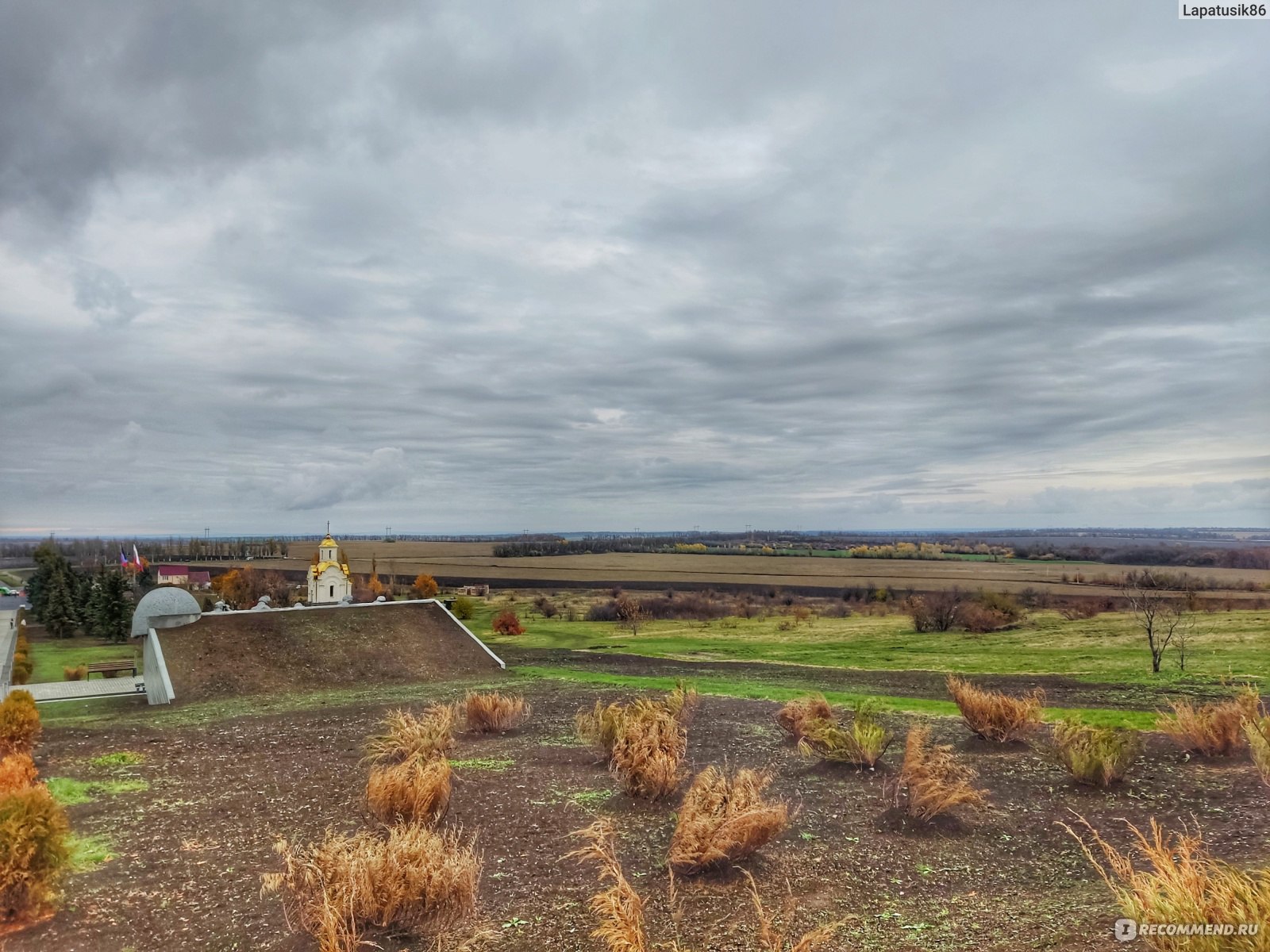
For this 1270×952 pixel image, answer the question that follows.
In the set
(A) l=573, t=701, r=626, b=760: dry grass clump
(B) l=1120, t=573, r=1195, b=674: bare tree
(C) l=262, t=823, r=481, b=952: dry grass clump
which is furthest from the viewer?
(B) l=1120, t=573, r=1195, b=674: bare tree

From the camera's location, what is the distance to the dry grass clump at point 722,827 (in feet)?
18.5

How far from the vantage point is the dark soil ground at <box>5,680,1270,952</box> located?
16.2 feet

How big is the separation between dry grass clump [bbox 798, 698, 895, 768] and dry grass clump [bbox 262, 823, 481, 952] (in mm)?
4673

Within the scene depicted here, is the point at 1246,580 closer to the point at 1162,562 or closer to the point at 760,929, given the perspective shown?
the point at 1162,562

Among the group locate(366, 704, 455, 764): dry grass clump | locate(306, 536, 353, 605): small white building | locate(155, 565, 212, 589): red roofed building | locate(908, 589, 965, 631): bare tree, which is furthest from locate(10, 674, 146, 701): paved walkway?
locate(155, 565, 212, 589): red roofed building

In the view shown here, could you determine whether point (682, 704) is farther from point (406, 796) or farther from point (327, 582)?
point (327, 582)

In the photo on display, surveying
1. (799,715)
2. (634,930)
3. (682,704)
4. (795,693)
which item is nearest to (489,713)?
(682,704)

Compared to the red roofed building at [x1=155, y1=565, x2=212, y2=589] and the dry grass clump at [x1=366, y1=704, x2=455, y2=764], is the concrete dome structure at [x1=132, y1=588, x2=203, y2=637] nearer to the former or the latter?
the dry grass clump at [x1=366, y1=704, x2=455, y2=764]

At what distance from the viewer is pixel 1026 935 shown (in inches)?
178

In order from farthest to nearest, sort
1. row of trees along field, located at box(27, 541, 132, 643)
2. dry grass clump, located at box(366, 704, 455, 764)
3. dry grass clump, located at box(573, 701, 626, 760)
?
1. row of trees along field, located at box(27, 541, 132, 643)
2. dry grass clump, located at box(573, 701, 626, 760)
3. dry grass clump, located at box(366, 704, 455, 764)

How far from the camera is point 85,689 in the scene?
63.9 feet

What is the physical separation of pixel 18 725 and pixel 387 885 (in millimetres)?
8461

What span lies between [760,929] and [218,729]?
10.5m

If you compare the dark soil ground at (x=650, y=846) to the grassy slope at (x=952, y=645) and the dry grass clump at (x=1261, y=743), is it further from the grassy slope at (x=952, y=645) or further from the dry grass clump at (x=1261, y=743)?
the grassy slope at (x=952, y=645)
